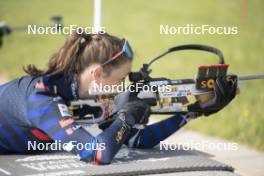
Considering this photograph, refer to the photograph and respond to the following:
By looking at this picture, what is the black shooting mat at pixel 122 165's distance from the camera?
322 cm

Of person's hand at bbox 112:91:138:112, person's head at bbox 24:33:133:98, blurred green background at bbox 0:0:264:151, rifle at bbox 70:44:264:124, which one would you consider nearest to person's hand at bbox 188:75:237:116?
rifle at bbox 70:44:264:124

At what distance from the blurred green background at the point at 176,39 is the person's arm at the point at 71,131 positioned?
7.45ft

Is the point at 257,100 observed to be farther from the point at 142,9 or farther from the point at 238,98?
the point at 142,9

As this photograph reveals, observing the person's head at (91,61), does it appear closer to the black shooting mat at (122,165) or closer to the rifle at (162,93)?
the rifle at (162,93)

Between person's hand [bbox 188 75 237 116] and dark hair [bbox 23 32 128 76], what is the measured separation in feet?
1.80

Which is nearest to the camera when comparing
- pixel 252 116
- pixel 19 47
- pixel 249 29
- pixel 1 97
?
pixel 1 97

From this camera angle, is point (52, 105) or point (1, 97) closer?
point (52, 105)

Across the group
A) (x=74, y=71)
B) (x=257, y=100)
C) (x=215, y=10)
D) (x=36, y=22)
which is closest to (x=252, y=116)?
(x=257, y=100)

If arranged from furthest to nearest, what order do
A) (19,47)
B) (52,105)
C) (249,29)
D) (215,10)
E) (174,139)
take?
(215,10)
(249,29)
(19,47)
(174,139)
(52,105)

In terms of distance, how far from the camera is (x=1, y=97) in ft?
11.6

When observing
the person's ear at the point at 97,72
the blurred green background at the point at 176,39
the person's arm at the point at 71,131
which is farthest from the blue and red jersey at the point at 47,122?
the blurred green background at the point at 176,39

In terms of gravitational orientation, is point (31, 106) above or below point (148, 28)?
below

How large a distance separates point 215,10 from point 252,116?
8765 mm

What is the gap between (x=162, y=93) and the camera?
3.62m
